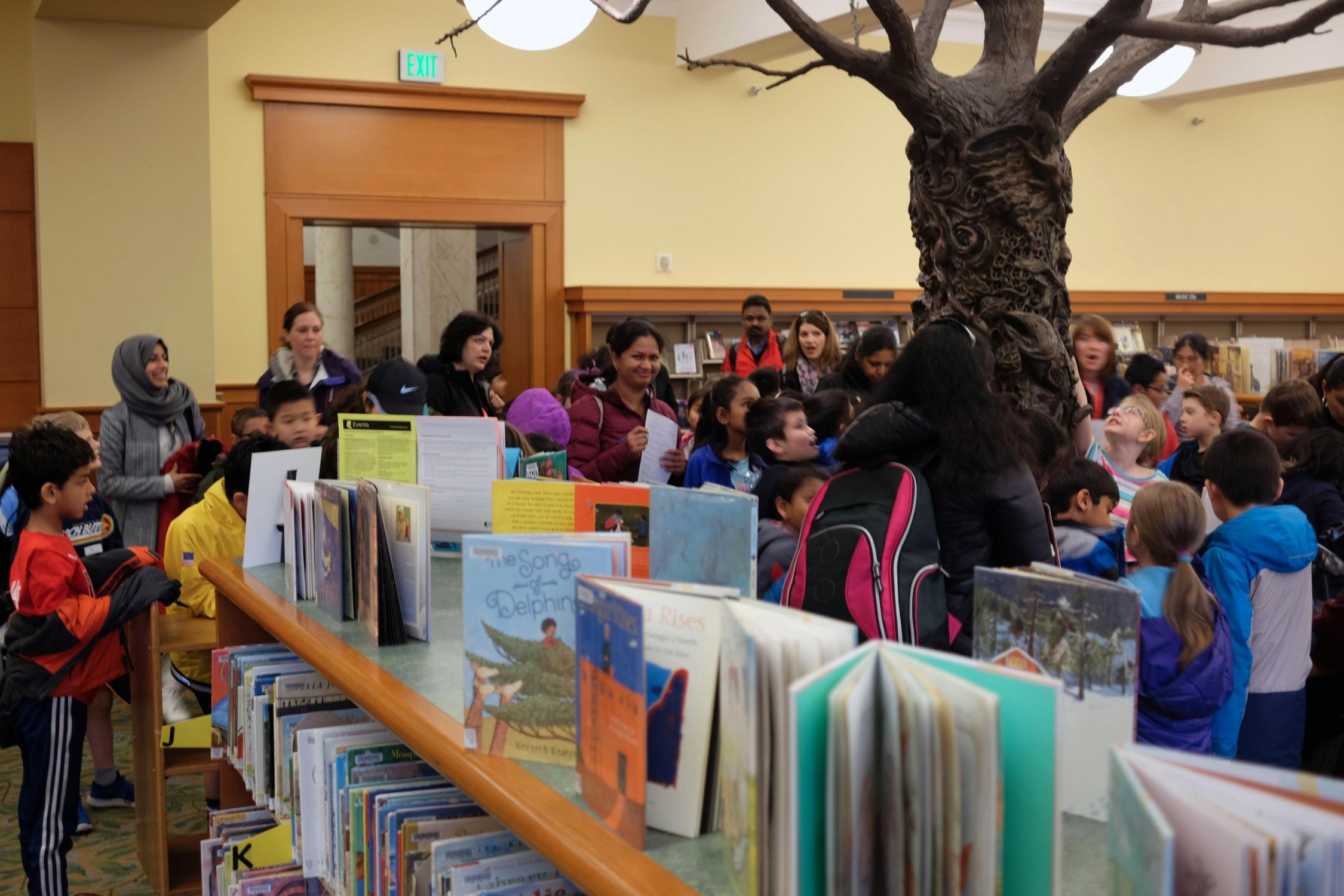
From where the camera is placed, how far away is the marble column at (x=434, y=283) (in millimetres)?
12312

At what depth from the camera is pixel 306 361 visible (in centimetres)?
525

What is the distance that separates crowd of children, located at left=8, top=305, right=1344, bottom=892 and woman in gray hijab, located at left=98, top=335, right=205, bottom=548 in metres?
0.02

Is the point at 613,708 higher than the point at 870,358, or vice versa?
the point at 870,358

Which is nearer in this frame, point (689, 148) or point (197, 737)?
point (197, 737)

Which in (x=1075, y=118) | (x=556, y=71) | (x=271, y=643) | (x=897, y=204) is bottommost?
(x=271, y=643)

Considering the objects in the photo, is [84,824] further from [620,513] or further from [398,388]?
[620,513]

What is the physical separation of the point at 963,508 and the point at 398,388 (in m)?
2.27

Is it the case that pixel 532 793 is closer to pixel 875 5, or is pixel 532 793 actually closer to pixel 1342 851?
pixel 1342 851

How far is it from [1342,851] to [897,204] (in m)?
9.52

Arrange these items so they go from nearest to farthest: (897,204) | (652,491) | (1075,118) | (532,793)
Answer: (532,793)
(652,491)
(1075,118)
(897,204)

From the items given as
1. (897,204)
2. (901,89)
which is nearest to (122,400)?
(901,89)

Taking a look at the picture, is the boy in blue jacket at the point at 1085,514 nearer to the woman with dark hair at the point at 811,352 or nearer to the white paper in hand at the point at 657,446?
the white paper in hand at the point at 657,446

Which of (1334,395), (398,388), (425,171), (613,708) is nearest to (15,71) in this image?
(425,171)

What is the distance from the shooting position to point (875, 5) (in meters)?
2.58
